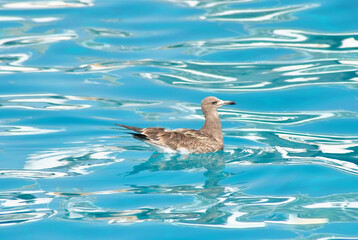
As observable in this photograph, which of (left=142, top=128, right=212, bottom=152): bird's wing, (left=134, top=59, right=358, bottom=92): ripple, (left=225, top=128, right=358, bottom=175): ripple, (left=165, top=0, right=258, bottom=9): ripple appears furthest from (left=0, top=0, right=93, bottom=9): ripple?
(left=142, top=128, right=212, bottom=152): bird's wing

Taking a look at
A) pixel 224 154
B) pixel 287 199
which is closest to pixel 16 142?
pixel 224 154

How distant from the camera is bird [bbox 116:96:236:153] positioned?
31.0 ft

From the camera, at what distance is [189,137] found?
9703 mm

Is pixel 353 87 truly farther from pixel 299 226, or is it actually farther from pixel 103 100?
pixel 299 226

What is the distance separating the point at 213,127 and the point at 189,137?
1.93ft

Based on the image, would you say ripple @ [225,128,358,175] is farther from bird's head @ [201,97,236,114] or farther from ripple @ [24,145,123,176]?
ripple @ [24,145,123,176]

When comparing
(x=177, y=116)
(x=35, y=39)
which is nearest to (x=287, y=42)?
(x=177, y=116)

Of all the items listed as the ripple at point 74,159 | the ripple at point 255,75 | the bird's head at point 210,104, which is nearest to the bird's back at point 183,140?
the bird's head at point 210,104

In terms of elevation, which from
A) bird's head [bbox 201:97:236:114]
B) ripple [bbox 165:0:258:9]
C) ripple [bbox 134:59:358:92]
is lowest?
bird's head [bbox 201:97:236:114]

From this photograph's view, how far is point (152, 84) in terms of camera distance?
13.2 metres

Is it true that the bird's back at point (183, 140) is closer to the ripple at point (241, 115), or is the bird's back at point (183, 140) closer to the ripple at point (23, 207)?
the ripple at point (241, 115)

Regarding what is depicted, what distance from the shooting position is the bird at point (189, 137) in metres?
Result: 9.46

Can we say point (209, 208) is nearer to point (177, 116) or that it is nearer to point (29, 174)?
point (29, 174)

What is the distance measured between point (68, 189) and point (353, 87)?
6.55 metres
